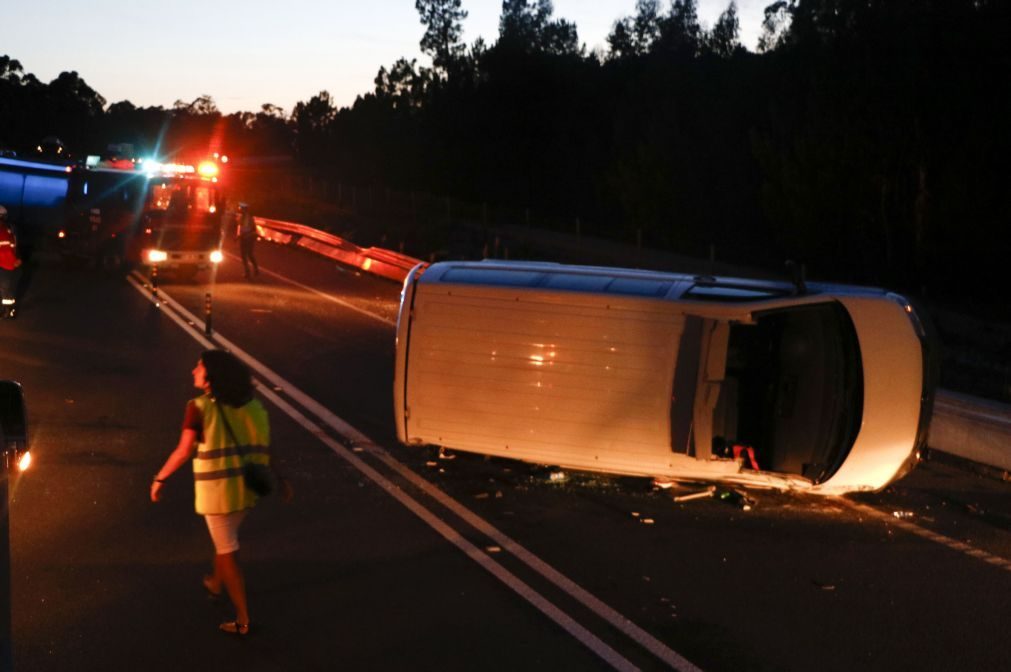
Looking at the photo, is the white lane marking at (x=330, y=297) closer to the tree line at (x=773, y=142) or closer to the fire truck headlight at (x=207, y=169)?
the fire truck headlight at (x=207, y=169)

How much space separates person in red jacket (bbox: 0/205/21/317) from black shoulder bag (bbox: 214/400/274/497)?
1537cm

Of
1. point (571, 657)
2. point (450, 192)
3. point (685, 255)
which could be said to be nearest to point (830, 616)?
point (571, 657)

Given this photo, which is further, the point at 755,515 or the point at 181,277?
the point at 181,277

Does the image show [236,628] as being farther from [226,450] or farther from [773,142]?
[773,142]

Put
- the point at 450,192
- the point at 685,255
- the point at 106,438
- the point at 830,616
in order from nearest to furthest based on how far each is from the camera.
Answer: the point at 830,616 → the point at 106,438 → the point at 685,255 → the point at 450,192

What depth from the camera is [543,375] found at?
443 inches

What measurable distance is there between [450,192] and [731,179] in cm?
2748

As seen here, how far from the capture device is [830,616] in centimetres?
820

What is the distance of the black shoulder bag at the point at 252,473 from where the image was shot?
7480mm

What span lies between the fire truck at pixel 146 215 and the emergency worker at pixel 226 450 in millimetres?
22622

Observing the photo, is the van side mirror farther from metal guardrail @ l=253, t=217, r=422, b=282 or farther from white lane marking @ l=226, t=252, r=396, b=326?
metal guardrail @ l=253, t=217, r=422, b=282

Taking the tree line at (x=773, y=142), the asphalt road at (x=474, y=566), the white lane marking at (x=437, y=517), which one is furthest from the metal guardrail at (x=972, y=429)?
the tree line at (x=773, y=142)

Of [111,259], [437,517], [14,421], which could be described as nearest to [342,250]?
[111,259]

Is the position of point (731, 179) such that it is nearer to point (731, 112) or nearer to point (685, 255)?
point (731, 112)
